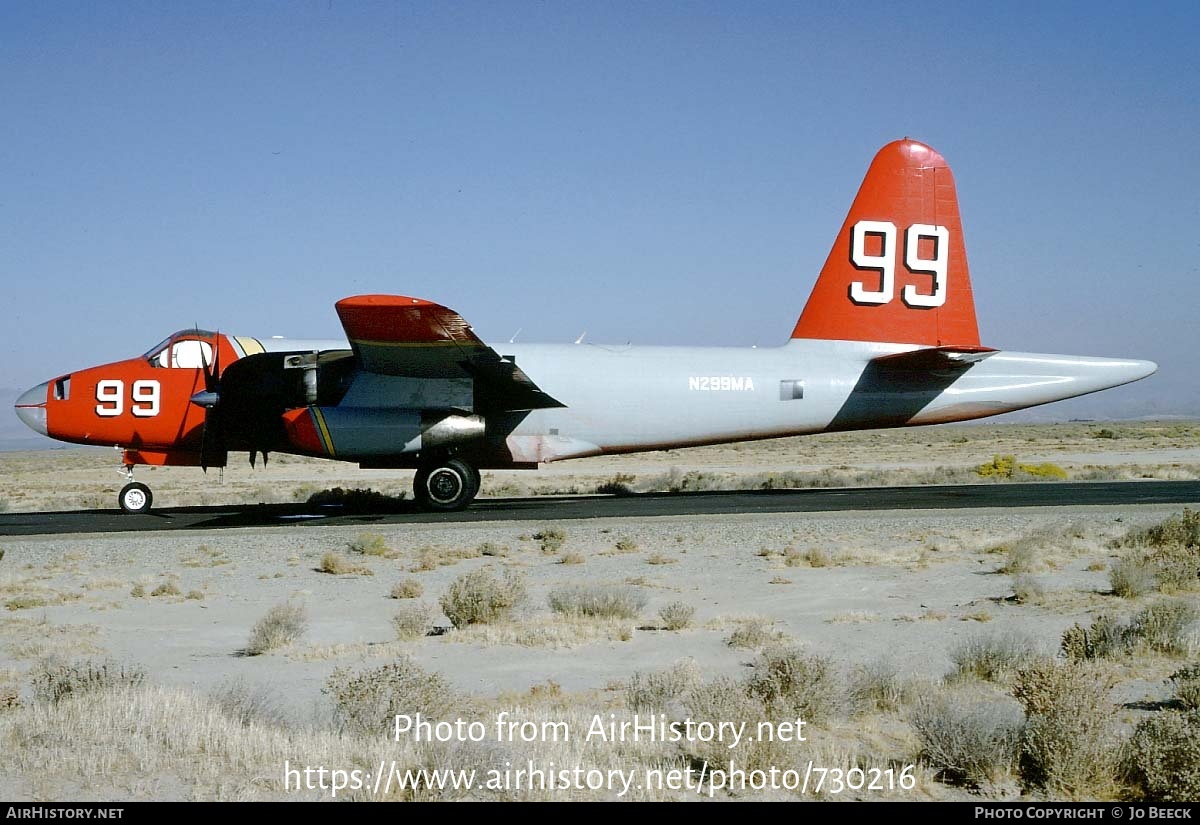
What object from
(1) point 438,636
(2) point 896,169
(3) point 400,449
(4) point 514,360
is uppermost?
(2) point 896,169

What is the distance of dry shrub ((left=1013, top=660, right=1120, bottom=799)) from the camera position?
6332 mm

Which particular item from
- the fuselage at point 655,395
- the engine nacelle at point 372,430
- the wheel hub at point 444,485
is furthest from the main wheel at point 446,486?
the engine nacelle at point 372,430

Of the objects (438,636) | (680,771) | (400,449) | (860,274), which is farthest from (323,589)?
(860,274)

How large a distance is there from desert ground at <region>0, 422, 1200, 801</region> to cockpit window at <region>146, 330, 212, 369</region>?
5.11 metres

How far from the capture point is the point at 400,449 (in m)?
22.2

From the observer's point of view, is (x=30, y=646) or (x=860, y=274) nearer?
(x=30, y=646)

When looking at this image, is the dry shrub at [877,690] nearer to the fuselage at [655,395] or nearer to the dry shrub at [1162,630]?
the dry shrub at [1162,630]

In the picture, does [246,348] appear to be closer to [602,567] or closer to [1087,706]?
[602,567]

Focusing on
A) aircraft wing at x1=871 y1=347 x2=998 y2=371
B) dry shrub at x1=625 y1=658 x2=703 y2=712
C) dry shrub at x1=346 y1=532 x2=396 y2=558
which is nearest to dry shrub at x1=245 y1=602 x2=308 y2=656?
dry shrub at x1=625 y1=658 x2=703 y2=712

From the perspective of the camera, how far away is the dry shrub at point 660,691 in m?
8.17

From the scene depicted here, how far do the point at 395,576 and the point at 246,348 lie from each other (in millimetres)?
10136

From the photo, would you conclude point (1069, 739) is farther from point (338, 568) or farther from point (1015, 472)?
point (1015, 472)

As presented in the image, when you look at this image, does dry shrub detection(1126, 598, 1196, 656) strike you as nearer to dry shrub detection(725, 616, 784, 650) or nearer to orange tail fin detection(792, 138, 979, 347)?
dry shrub detection(725, 616, 784, 650)

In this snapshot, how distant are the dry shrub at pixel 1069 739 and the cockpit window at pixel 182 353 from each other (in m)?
20.7
